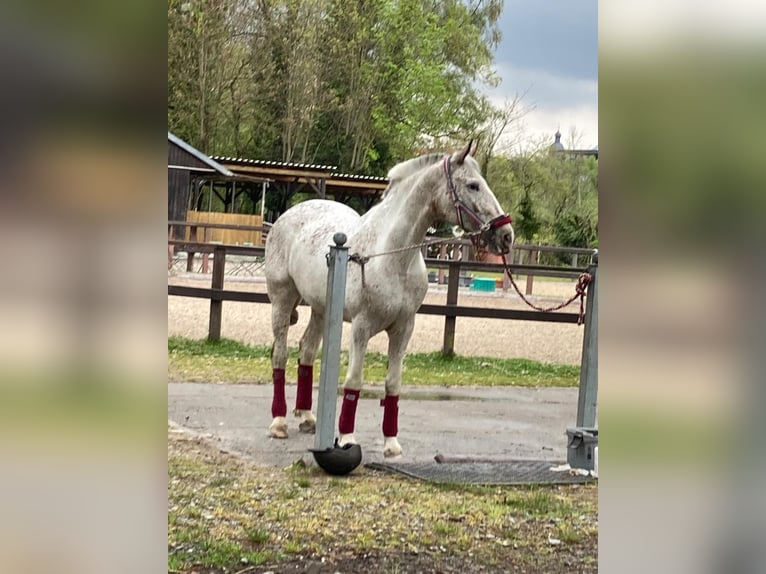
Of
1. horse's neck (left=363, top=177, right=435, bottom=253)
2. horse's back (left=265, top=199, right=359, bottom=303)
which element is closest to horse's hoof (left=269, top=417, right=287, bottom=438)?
horse's back (left=265, top=199, right=359, bottom=303)

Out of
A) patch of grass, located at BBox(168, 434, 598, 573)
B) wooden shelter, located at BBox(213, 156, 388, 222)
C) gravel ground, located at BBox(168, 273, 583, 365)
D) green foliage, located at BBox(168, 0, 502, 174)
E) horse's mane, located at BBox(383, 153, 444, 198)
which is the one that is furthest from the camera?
gravel ground, located at BBox(168, 273, 583, 365)

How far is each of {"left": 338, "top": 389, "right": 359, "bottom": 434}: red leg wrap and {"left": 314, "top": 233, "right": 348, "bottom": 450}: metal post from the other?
0.17 feet

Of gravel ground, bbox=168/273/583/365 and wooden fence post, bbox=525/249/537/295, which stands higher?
wooden fence post, bbox=525/249/537/295

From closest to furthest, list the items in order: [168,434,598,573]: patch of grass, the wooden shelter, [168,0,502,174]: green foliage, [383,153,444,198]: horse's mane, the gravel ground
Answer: [168,434,598,573]: patch of grass
[168,0,502,174]: green foliage
the wooden shelter
[383,153,444,198]: horse's mane
the gravel ground

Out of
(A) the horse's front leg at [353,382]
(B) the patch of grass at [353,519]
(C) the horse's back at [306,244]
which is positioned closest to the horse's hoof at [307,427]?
(A) the horse's front leg at [353,382]

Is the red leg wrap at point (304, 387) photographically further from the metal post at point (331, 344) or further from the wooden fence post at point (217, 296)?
the wooden fence post at point (217, 296)

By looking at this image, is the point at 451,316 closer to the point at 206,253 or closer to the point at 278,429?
the point at 278,429

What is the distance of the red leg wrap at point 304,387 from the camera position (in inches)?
95.8

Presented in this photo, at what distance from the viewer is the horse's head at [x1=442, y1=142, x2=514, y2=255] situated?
2.16 metres

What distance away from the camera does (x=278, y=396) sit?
7.91 feet

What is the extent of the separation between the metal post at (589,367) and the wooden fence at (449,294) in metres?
0.08

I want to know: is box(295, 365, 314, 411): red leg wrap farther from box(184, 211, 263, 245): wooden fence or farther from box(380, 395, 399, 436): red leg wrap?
box(184, 211, 263, 245): wooden fence
